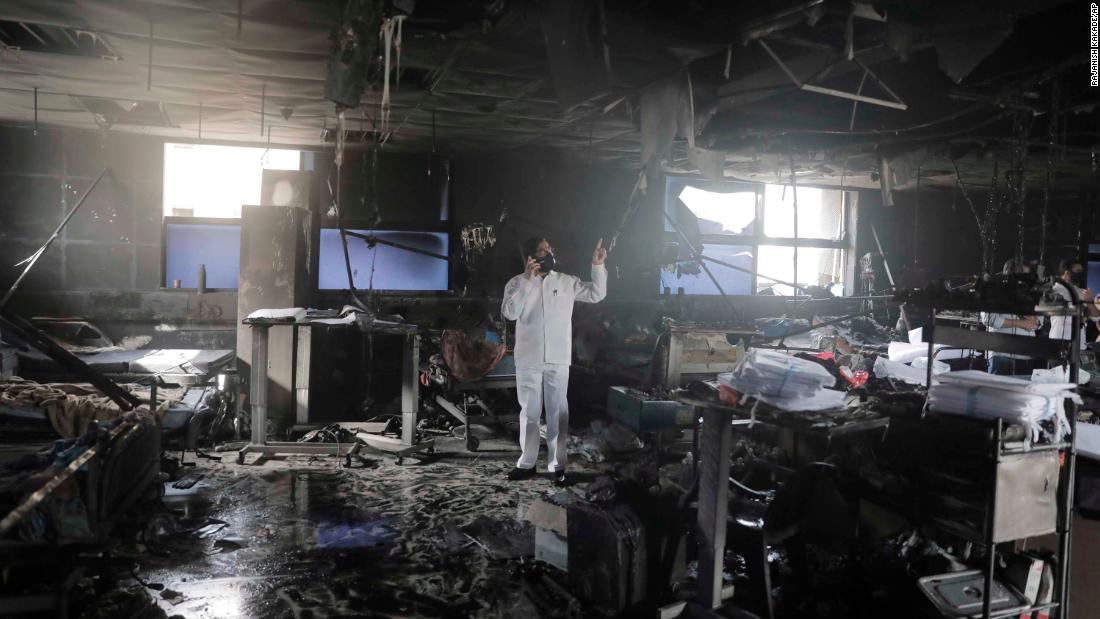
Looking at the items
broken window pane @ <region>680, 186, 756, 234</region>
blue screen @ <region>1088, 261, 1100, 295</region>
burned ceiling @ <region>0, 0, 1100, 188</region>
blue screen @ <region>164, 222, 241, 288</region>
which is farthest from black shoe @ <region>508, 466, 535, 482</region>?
blue screen @ <region>1088, 261, 1100, 295</region>

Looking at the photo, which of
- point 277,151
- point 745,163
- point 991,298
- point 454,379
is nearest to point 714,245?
point 745,163

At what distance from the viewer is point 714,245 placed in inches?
456

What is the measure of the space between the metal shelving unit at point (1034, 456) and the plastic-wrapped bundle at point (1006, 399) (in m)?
0.06

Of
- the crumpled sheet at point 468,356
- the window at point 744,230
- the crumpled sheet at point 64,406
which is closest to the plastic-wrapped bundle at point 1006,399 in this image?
the crumpled sheet at point 468,356

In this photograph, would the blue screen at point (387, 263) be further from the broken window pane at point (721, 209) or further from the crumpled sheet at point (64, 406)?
the broken window pane at point (721, 209)

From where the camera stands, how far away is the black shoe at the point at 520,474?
632 cm

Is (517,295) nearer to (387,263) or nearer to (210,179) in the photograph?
(387,263)

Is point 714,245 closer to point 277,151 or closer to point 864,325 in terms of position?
point 864,325

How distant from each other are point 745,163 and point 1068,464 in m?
7.19

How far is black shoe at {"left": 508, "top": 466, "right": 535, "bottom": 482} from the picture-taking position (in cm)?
632

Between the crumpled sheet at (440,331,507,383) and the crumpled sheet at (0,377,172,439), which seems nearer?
the crumpled sheet at (0,377,172,439)

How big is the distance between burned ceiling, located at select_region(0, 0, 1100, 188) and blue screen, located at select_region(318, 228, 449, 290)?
157 cm

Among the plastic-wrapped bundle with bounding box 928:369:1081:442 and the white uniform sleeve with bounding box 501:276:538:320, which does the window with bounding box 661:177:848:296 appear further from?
the plastic-wrapped bundle with bounding box 928:369:1081:442

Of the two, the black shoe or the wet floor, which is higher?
the black shoe
